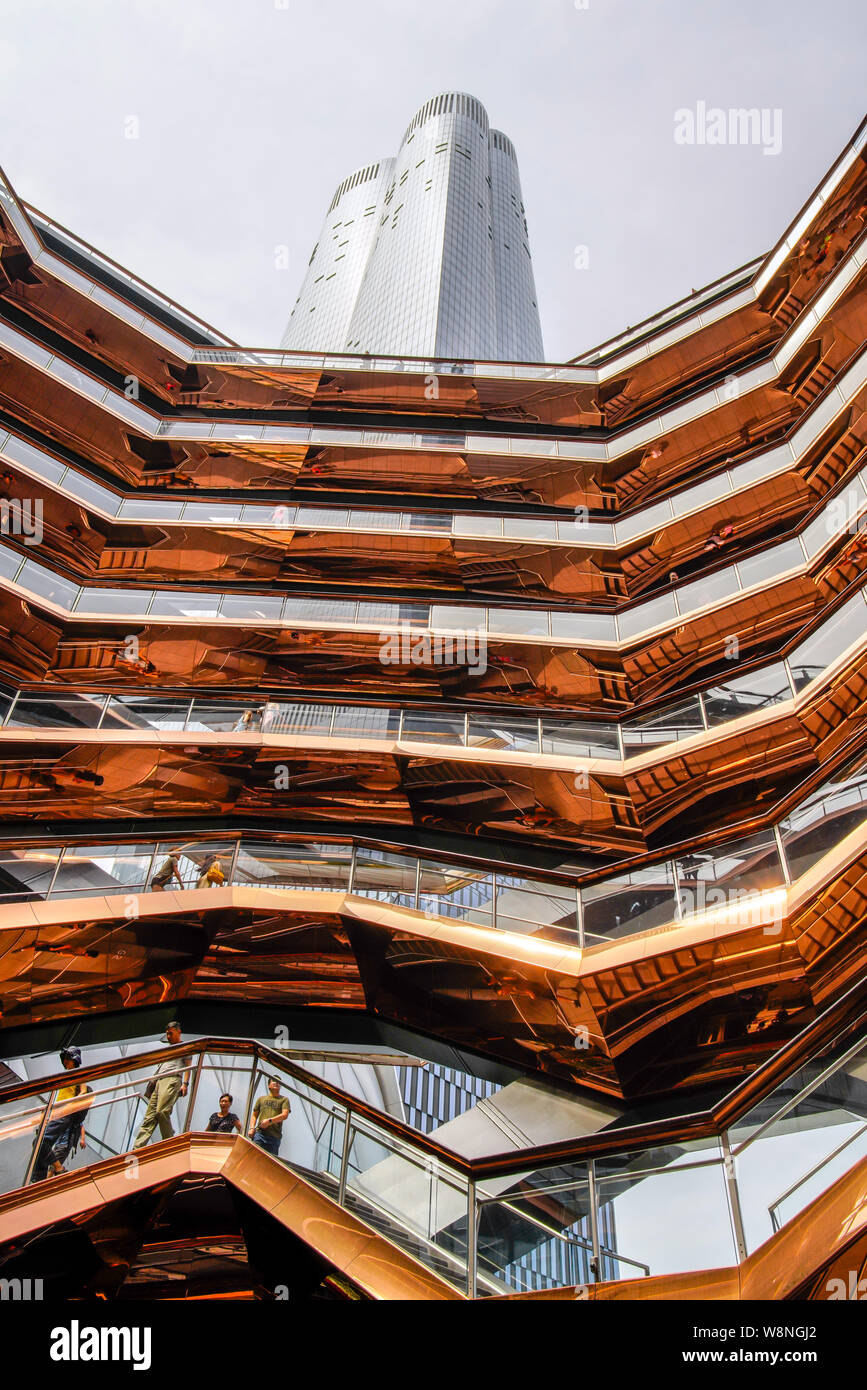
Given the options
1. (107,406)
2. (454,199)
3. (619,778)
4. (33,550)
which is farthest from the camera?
(454,199)

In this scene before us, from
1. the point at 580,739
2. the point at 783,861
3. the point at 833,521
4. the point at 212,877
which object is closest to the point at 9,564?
the point at 212,877

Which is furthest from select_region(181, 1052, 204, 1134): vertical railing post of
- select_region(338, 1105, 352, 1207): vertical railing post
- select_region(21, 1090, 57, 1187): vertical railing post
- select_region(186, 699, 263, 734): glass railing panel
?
select_region(186, 699, 263, 734): glass railing panel

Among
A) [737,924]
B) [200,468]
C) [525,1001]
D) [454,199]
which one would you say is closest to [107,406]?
[200,468]

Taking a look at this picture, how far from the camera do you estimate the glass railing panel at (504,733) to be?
16531 millimetres

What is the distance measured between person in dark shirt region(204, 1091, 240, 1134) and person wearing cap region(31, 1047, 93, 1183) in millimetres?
1210

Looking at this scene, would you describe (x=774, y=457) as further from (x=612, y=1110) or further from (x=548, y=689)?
(x=612, y=1110)

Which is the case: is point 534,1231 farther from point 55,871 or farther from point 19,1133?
point 55,871

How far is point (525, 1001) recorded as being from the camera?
12.7 meters

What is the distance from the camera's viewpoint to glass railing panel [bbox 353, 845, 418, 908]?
43.9 ft

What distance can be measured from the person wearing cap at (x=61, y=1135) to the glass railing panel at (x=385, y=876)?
192 inches

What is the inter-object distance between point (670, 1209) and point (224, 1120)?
4436 millimetres

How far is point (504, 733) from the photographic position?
659 inches

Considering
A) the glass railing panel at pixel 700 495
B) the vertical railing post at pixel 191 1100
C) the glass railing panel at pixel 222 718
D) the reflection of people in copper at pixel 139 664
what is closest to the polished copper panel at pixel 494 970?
the vertical railing post at pixel 191 1100

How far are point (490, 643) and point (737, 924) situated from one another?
904cm
